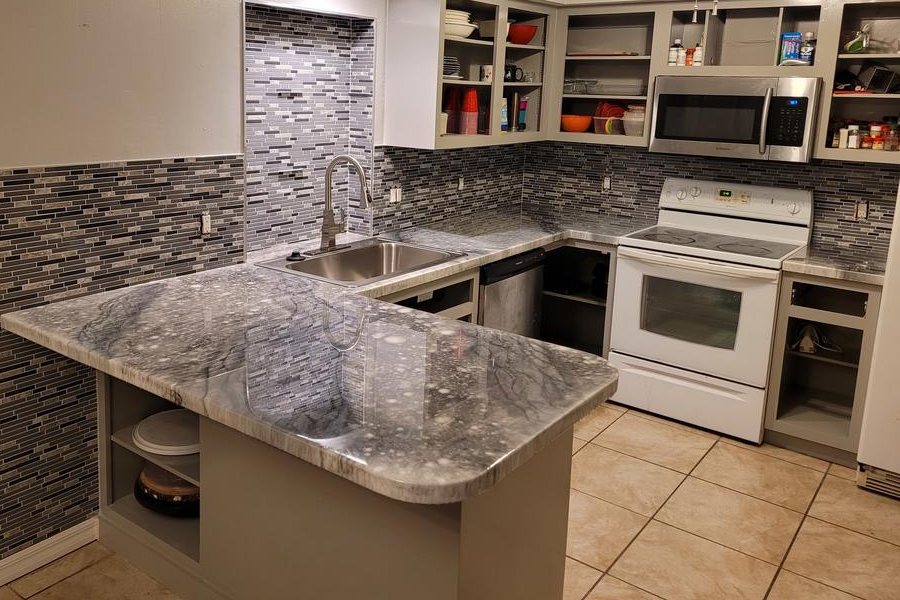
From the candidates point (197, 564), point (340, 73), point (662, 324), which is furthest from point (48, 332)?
point (662, 324)

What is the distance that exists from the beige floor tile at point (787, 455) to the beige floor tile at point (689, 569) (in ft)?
3.20

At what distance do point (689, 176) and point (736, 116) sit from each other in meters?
0.64

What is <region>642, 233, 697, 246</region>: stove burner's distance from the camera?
408cm

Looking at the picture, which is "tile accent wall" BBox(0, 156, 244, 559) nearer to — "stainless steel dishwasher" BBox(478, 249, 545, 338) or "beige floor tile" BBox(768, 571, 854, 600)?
"stainless steel dishwasher" BBox(478, 249, 545, 338)

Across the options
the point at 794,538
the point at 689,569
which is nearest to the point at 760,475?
the point at 794,538

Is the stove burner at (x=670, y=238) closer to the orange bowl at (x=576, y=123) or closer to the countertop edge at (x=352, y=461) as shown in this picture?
the orange bowl at (x=576, y=123)

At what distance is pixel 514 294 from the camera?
13.4 feet

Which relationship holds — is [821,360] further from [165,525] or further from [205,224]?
[165,525]

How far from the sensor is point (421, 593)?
1809mm

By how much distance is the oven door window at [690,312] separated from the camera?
12.8ft

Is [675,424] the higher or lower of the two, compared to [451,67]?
lower

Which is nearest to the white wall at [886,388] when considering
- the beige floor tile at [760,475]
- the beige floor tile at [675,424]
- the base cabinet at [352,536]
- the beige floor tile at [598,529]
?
the beige floor tile at [760,475]

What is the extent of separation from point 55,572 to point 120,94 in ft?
5.46

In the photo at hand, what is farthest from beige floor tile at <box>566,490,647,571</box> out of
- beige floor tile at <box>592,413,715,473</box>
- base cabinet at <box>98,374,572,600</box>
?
base cabinet at <box>98,374,572,600</box>
